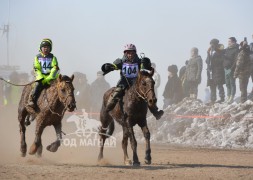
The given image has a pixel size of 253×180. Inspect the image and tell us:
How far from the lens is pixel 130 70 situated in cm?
1603

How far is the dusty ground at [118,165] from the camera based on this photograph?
41.3ft

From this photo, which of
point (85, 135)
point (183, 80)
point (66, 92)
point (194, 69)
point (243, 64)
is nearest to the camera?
point (66, 92)

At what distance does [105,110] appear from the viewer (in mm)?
17328

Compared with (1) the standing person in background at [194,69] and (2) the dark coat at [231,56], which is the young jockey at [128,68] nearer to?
(2) the dark coat at [231,56]

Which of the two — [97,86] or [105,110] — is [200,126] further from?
[105,110]

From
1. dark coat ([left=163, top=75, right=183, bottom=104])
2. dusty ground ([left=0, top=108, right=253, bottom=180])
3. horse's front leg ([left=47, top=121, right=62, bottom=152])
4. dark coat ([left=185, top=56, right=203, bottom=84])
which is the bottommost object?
dusty ground ([left=0, top=108, right=253, bottom=180])

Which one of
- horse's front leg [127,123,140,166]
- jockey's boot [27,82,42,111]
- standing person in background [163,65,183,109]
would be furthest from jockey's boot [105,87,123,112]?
standing person in background [163,65,183,109]

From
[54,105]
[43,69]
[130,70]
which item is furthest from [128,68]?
[54,105]

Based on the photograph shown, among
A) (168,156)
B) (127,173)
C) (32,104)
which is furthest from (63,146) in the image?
(127,173)

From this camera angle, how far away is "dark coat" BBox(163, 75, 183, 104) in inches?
1123

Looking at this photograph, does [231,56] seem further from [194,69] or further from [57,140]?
[57,140]

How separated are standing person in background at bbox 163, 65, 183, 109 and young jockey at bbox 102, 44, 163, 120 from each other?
12.3 metres

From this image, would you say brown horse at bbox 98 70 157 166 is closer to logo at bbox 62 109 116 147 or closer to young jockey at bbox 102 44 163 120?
young jockey at bbox 102 44 163 120

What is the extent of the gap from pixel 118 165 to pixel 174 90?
1406 cm
